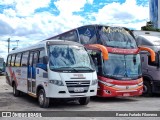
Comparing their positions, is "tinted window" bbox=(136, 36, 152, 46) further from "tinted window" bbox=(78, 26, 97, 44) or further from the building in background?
the building in background

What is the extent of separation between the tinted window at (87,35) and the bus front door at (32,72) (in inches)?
119

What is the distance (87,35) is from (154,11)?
7022cm

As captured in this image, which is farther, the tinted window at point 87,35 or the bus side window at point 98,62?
the tinted window at point 87,35

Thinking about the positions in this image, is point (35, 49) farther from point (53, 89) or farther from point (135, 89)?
point (135, 89)

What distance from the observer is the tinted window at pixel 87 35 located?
50.4 feet

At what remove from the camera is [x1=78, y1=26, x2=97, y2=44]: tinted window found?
50.4ft

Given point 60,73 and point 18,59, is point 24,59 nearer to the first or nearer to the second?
point 18,59

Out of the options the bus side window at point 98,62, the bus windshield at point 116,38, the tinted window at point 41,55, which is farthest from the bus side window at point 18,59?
the bus windshield at point 116,38

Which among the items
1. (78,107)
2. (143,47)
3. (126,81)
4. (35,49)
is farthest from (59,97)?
(143,47)

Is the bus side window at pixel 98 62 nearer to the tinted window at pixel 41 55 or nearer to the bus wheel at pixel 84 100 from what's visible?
the bus wheel at pixel 84 100

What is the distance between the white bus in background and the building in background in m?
67.8

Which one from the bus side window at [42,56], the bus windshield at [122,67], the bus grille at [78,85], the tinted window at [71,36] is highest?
the tinted window at [71,36]

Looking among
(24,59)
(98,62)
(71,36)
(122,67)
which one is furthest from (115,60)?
(24,59)

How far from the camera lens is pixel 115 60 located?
586 inches
